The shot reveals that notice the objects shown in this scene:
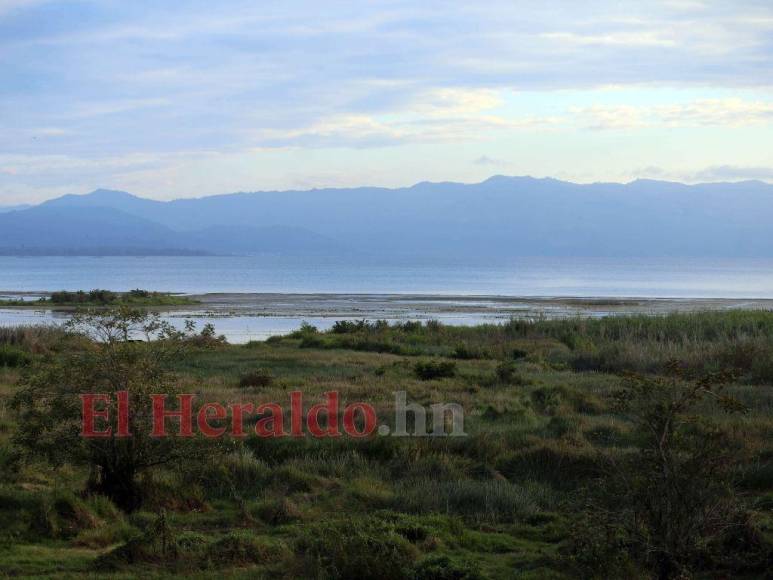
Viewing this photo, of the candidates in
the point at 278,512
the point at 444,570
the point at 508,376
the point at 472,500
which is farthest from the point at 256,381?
the point at 444,570

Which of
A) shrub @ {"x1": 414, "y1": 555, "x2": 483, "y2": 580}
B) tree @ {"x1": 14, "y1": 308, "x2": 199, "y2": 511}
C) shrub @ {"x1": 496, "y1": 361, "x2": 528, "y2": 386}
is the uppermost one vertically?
tree @ {"x1": 14, "y1": 308, "x2": 199, "y2": 511}

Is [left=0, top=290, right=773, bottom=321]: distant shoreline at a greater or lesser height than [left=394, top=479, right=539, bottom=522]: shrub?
greater

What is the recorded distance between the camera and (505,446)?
11508mm

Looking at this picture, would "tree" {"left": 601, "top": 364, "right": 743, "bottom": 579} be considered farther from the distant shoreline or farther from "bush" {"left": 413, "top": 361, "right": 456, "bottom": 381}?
the distant shoreline

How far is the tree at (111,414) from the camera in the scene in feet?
29.3

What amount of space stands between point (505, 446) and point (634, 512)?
16.1 ft

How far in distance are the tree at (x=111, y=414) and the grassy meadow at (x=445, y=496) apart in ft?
0.53

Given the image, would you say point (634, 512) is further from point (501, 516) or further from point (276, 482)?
point (276, 482)

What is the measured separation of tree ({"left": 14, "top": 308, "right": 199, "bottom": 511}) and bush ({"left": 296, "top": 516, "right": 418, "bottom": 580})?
95.4 inches

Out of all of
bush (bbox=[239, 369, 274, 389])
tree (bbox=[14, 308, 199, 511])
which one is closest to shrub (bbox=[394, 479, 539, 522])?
tree (bbox=[14, 308, 199, 511])

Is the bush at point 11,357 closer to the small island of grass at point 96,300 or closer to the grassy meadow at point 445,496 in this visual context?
the grassy meadow at point 445,496

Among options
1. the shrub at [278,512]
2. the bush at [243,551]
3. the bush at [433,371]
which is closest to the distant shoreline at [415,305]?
the bush at [433,371]

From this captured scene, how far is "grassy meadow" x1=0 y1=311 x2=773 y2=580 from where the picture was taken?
21.8 ft

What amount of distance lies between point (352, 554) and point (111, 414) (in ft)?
10.3
